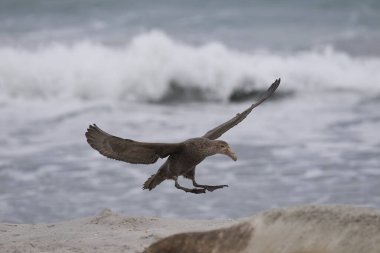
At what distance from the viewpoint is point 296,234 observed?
4.06 meters

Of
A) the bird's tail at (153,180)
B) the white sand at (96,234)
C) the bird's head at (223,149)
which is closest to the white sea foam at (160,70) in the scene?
the white sand at (96,234)

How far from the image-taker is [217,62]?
16.8 meters

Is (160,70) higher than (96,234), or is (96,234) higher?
(160,70)

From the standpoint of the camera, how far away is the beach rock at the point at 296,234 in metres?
3.95

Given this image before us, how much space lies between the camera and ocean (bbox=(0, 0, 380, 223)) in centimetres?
902

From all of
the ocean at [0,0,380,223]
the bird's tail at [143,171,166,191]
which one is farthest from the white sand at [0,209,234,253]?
the ocean at [0,0,380,223]

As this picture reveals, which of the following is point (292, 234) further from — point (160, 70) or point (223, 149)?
point (160, 70)

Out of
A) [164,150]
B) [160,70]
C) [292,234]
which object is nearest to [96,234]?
[164,150]

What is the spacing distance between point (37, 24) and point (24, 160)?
1170cm

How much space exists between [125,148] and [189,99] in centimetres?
949

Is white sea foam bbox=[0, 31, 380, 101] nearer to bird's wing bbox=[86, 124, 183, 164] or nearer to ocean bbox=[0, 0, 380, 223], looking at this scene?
ocean bbox=[0, 0, 380, 223]

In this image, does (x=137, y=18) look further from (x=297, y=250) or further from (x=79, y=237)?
(x=297, y=250)

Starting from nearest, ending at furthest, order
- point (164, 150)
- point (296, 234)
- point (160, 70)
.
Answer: point (296, 234) → point (164, 150) → point (160, 70)

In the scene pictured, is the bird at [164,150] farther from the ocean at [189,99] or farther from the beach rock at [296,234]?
the ocean at [189,99]
